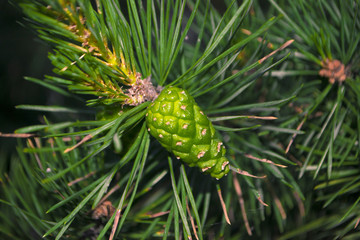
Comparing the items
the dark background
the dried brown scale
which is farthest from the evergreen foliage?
the dark background

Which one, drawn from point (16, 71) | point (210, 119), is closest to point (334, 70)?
point (210, 119)

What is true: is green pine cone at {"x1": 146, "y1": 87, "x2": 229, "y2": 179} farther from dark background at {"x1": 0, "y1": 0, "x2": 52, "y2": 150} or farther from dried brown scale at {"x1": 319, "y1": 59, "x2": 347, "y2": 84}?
dark background at {"x1": 0, "y1": 0, "x2": 52, "y2": 150}

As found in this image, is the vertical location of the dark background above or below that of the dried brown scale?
above

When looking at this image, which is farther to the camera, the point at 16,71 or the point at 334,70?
the point at 16,71

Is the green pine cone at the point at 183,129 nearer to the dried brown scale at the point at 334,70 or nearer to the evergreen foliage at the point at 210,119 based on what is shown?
the evergreen foliage at the point at 210,119

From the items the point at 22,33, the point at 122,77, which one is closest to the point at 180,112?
the point at 122,77

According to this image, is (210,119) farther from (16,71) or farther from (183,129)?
(16,71)

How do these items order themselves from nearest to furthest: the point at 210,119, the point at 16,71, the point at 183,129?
the point at 183,129 → the point at 210,119 → the point at 16,71

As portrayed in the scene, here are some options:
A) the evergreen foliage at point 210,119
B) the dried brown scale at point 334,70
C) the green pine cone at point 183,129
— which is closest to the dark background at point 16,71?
the evergreen foliage at point 210,119
